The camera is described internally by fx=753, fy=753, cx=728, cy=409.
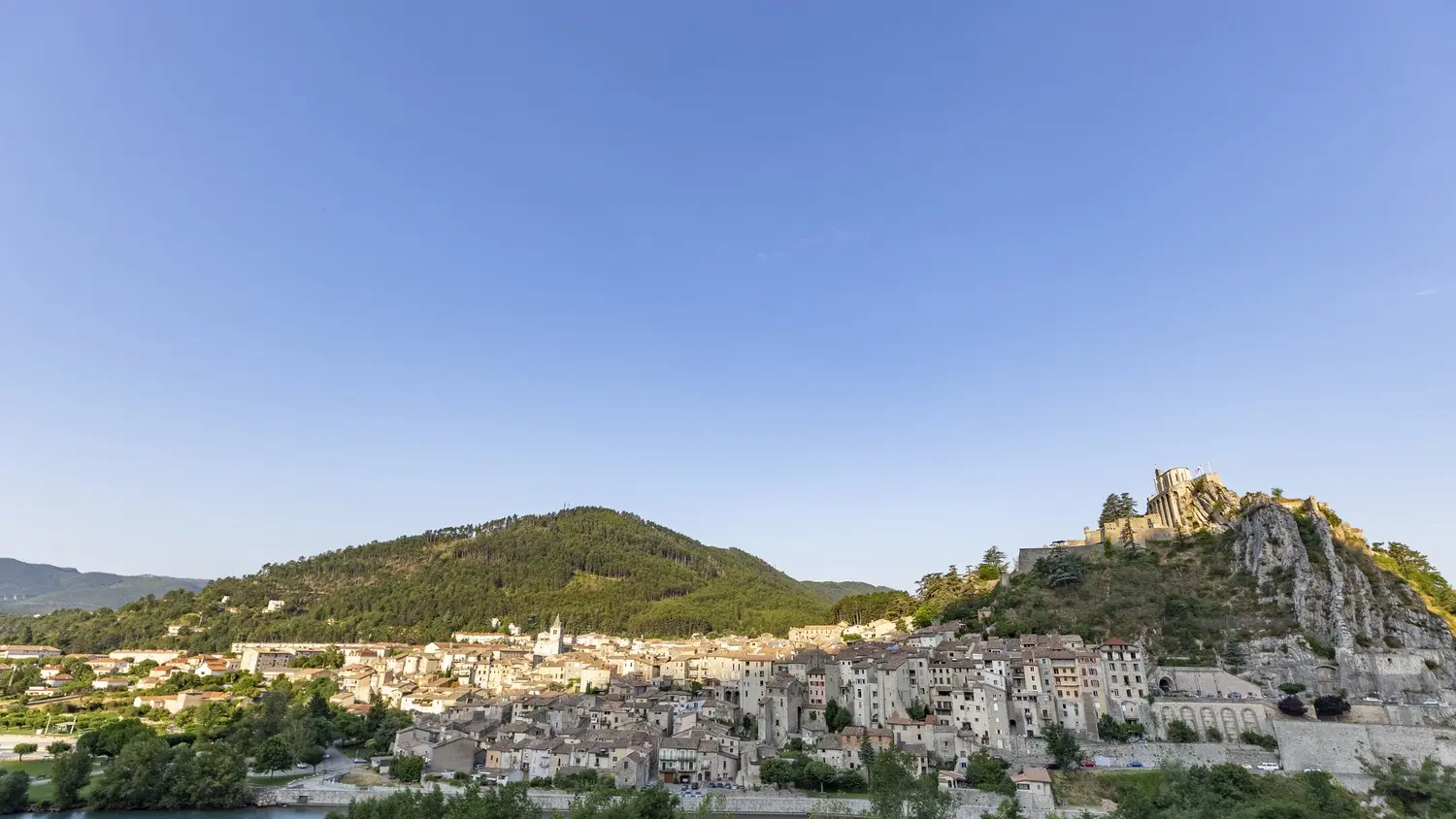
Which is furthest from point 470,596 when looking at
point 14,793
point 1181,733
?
point 1181,733

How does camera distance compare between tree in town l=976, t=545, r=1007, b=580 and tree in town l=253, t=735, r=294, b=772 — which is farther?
tree in town l=976, t=545, r=1007, b=580

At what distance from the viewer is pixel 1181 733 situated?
31.8 m

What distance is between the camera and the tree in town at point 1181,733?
104 ft

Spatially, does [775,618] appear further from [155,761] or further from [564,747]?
[155,761]

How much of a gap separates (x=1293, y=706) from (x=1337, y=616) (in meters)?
8.87

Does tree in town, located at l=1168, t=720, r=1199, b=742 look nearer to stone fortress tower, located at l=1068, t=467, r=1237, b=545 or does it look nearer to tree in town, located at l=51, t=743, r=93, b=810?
stone fortress tower, located at l=1068, t=467, r=1237, b=545

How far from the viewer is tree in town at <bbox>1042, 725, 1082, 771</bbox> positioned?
30828mm

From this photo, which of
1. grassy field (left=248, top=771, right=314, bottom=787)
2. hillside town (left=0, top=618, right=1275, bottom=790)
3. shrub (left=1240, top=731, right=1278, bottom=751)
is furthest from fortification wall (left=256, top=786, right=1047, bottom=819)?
shrub (left=1240, top=731, right=1278, bottom=751)

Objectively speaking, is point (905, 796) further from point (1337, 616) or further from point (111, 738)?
point (111, 738)

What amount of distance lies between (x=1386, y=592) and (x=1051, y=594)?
1653 cm

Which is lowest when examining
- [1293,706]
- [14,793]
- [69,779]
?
[14,793]

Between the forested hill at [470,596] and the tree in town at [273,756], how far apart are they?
48972 mm

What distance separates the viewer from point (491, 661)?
63.1 m

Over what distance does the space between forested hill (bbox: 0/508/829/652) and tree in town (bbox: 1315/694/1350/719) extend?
5703cm
